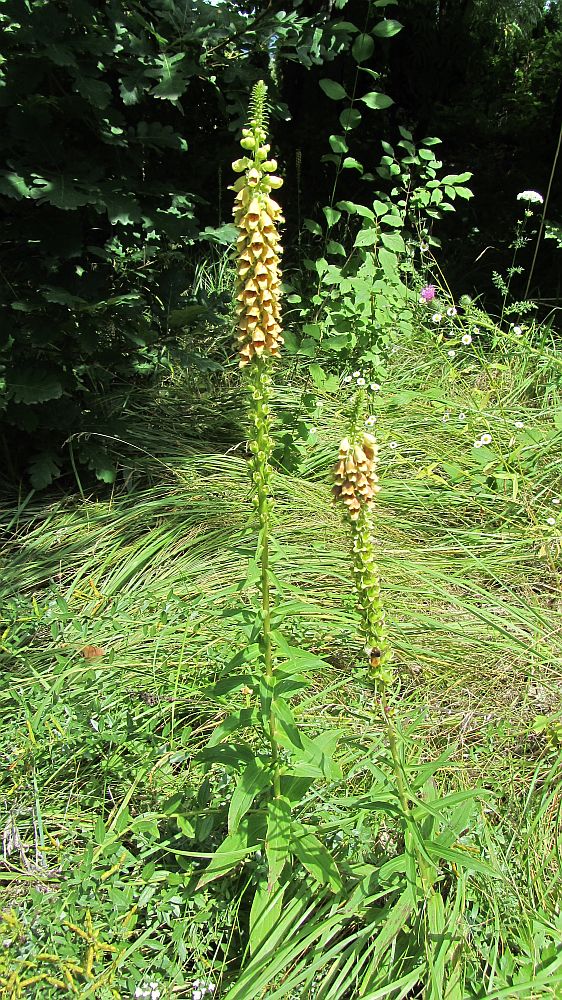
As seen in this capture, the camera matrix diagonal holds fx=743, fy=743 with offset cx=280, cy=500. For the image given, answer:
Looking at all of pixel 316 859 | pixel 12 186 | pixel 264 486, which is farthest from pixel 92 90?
pixel 316 859

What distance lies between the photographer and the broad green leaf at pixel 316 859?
1363mm

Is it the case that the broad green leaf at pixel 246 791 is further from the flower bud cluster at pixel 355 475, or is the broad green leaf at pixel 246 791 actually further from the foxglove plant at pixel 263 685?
the flower bud cluster at pixel 355 475

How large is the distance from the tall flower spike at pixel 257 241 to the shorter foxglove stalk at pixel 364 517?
24 cm

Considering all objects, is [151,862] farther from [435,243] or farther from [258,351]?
[435,243]

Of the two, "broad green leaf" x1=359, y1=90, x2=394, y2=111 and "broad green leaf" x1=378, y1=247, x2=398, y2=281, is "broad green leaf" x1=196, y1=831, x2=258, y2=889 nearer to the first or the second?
"broad green leaf" x1=378, y1=247, x2=398, y2=281

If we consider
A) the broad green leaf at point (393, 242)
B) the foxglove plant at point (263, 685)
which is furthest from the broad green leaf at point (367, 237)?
the foxglove plant at point (263, 685)

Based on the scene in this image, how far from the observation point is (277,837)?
1405 millimetres

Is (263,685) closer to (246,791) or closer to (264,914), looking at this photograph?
(246,791)

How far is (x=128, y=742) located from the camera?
1.84 metres

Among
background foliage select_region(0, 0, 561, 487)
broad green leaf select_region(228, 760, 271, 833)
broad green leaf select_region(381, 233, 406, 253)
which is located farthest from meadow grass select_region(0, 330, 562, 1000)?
broad green leaf select_region(381, 233, 406, 253)

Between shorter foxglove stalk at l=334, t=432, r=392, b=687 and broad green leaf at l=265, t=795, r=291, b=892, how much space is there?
321 millimetres

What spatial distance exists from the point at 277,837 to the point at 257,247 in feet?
3.50

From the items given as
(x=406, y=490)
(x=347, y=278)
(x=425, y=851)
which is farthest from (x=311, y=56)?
(x=425, y=851)

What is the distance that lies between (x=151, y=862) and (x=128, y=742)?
1.10 ft
